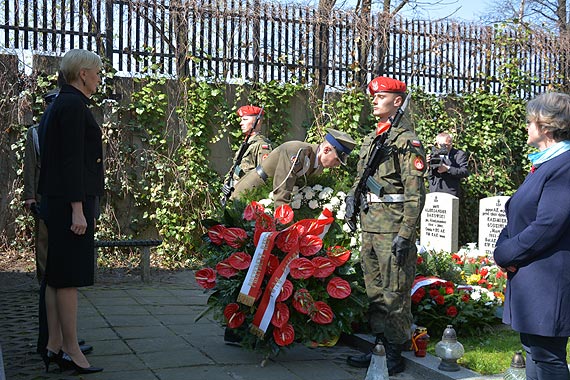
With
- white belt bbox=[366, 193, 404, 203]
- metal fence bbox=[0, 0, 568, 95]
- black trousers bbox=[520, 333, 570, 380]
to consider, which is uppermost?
metal fence bbox=[0, 0, 568, 95]

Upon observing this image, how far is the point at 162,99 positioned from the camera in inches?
369

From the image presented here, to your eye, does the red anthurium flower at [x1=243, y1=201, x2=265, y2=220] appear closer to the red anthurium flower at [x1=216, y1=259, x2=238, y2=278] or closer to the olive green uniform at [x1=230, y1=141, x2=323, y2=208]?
the olive green uniform at [x1=230, y1=141, x2=323, y2=208]

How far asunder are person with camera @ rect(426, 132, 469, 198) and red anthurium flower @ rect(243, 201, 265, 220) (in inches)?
192

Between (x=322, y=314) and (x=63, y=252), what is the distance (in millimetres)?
1810

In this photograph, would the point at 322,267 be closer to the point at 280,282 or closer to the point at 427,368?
the point at 280,282

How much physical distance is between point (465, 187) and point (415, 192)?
699 cm

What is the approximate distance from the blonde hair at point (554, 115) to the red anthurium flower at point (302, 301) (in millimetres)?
2044

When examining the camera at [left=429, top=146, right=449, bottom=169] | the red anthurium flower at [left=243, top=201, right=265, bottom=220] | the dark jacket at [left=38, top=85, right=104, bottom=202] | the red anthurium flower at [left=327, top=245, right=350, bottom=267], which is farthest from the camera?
the camera at [left=429, top=146, right=449, bottom=169]

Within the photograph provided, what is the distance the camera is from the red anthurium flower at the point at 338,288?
462cm

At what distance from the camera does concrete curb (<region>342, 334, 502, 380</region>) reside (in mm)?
4254

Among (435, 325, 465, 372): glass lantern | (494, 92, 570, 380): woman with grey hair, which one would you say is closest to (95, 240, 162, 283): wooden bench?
(435, 325, 465, 372): glass lantern

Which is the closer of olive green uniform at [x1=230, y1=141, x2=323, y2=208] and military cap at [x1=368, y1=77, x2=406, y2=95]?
military cap at [x1=368, y1=77, x2=406, y2=95]

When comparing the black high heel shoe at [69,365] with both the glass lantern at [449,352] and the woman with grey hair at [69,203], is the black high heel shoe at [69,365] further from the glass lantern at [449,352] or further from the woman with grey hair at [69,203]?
the glass lantern at [449,352]

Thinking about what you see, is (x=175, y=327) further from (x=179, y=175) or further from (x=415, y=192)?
(x=179, y=175)
